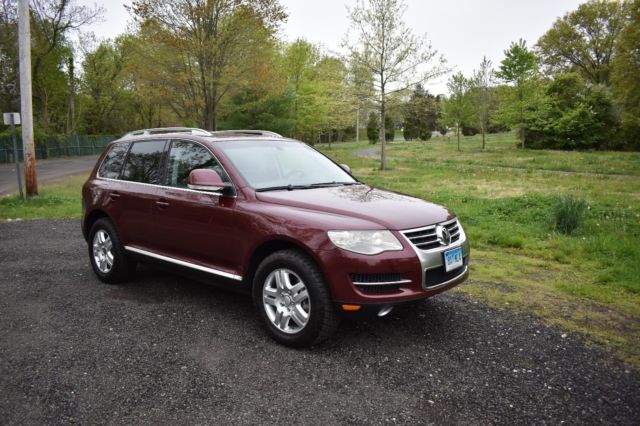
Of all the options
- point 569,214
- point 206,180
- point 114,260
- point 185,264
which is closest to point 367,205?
point 206,180

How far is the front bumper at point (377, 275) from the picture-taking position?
11.4 feet

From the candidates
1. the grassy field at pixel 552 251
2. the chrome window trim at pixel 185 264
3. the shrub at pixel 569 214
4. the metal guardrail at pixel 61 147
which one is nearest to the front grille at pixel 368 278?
the chrome window trim at pixel 185 264

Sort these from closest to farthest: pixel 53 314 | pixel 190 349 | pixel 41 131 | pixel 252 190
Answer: pixel 190 349, pixel 252 190, pixel 53 314, pixel 41 131

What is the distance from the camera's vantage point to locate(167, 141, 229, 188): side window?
4527mm

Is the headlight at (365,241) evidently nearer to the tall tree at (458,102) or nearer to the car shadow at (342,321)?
the car shadow at (342,321)

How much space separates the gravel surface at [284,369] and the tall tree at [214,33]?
16005mm

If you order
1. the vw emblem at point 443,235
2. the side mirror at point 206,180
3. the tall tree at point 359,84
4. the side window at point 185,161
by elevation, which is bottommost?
the vw emblem at point 443,235

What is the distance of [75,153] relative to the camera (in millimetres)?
41469

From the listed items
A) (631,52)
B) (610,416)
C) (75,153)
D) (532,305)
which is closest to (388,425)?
(610,416)

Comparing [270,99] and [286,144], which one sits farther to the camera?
[270,99]

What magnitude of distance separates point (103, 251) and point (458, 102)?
33.8 metres

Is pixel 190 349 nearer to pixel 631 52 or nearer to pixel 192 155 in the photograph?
pixel 192 155

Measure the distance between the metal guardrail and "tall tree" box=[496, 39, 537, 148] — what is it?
33137mm

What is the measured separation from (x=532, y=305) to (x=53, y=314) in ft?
15.6
